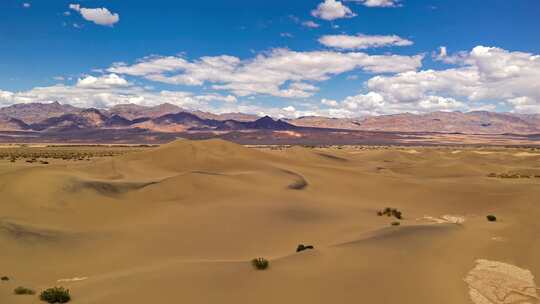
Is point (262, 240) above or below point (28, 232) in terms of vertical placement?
below

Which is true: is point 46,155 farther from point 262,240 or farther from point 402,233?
point 402,233

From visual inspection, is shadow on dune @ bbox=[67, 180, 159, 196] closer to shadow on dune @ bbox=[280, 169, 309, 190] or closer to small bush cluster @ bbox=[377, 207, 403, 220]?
shadow on dune @ bbox=[280, 169, 309, 190]

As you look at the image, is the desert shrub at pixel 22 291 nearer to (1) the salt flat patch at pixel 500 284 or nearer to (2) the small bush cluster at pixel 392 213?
(1) the salt flat patch at pixel 500 284

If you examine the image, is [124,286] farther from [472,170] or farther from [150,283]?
[472,170]

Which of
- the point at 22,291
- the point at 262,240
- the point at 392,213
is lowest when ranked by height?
the point at 262,240

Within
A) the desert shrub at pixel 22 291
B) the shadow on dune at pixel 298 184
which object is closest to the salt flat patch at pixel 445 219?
the shadow on dune at pixel 298 184

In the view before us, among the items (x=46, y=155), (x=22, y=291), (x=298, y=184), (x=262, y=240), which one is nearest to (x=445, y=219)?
(x=262, y=240)

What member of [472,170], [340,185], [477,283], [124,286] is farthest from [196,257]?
[472,170]
